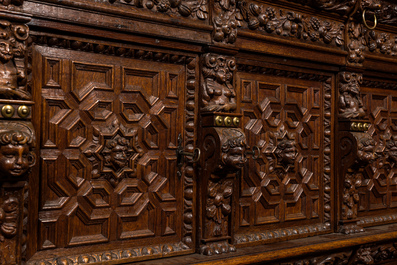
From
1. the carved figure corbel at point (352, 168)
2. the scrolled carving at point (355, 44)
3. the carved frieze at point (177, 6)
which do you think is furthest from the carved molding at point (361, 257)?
the carved frieze at point (177, 6)

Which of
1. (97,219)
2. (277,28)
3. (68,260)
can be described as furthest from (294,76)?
(68,260)

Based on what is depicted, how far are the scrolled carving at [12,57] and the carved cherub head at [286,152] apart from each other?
1.43 metres

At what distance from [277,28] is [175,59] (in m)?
0.69

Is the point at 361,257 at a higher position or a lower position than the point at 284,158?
lower

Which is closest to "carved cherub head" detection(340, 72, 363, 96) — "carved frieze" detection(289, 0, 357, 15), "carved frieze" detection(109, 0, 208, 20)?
"carved frieze" detection(289, 0, 357, 15)

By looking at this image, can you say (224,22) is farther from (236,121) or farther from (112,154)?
(112,154)

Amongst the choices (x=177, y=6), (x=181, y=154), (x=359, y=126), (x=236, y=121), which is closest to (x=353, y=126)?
(x=359, y=126)

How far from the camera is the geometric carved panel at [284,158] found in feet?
8.16

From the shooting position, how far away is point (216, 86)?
2.27 metres

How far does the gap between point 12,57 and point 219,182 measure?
1130 mm

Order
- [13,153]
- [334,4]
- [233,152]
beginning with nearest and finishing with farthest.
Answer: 1. [13,153]
2. [233,152]
3. [334,4]

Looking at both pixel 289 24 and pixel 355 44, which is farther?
pixel 355 44

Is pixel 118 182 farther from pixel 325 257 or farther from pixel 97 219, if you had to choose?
pixel 325 257

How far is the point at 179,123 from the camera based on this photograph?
2238 mm
